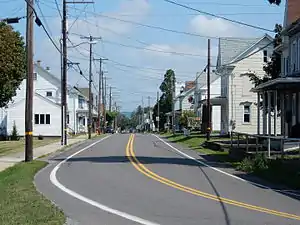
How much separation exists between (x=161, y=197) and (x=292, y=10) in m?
26.9

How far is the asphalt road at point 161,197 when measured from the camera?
11695 mm

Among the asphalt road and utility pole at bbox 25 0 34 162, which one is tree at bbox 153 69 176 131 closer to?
utility pole at bbox 25 0 34 162

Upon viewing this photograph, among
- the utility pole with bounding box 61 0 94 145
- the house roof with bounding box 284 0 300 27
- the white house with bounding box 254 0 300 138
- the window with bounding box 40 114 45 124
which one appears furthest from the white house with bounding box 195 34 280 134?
the window with bounding box 40 114 45 124

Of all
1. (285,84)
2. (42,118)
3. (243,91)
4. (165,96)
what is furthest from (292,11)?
(165,96)

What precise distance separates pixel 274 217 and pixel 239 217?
0.74 m

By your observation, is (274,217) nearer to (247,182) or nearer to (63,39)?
(247,182)

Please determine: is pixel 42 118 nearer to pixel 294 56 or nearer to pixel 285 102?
pixel 285 102

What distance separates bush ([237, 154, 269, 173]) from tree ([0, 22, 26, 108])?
54.5 ft

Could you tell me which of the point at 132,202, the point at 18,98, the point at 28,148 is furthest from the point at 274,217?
the point at 18,98

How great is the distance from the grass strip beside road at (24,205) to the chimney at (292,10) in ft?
78.5

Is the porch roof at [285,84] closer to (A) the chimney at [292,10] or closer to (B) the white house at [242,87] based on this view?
(A) the chimney at [292,10]

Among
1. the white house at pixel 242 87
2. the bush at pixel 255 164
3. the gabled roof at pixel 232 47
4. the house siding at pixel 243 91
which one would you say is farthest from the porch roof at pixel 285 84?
the gabled roof at pixel 232 47

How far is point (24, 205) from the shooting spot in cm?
1296

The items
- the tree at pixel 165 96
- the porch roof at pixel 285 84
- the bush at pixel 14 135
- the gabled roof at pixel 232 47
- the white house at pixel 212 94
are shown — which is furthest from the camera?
the tree at pixel 165 96
